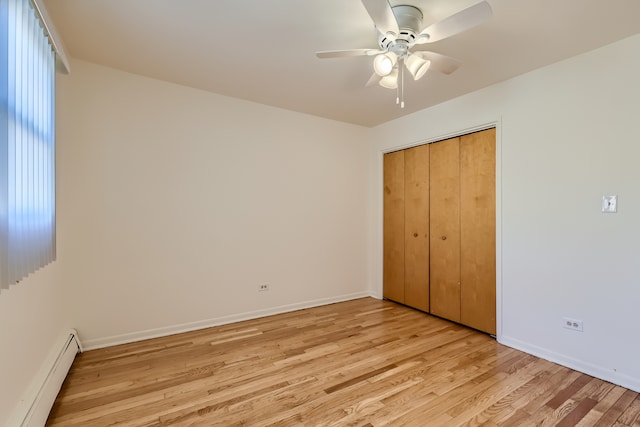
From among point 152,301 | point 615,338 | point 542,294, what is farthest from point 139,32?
point 615,338

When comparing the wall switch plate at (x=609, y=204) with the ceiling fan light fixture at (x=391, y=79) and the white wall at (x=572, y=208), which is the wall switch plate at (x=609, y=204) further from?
the ceiling fan light fixture at (x=391, y=79)

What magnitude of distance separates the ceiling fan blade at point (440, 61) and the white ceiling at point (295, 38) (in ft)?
Result: 0.74

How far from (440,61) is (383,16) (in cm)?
63

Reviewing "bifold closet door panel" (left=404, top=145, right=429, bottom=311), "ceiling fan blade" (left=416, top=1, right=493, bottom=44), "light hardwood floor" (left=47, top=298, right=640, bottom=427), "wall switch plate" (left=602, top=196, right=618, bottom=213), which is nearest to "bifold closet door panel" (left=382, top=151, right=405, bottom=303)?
"bifold closet door panel" (left=404, top=145, right=429, bottom=311)

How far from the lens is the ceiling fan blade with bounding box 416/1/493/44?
4.69ft

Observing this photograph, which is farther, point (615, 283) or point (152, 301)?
point (152, 301)

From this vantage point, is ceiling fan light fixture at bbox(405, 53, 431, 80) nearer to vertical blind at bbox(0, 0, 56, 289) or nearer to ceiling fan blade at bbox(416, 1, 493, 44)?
ceiling fan blade at bbox(416, 1, 493, 44)

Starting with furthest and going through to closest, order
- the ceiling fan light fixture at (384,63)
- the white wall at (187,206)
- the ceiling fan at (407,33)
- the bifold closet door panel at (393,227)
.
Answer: the bifold closet door panel at (393,227) → the white wall at (187,206) → the ceiling fan light fixture at (384,63) → the ceiling fan at (407,33)

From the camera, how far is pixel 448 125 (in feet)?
10.8

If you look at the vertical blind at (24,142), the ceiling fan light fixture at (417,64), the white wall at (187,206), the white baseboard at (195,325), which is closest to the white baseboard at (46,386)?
the white baseboard at (195,325)

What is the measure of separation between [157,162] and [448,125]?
309cm

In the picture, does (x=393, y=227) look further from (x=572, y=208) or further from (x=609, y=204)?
(x=609, y=204)

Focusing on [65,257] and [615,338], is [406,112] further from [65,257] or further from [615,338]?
[65,257]

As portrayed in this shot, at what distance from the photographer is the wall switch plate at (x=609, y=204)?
2.15 m
